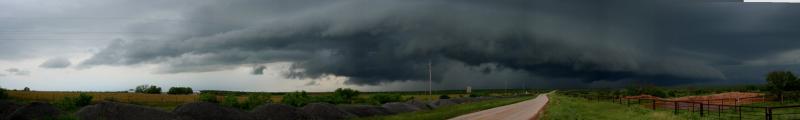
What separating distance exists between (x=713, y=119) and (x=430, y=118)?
16.0 m

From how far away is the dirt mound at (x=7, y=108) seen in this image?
26.7 meters

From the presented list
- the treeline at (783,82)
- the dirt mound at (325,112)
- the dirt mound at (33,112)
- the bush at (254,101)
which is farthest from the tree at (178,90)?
the treeline at (783,82)

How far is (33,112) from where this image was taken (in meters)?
26.1

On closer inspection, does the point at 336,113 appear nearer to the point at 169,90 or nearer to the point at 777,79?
the point at 777,79

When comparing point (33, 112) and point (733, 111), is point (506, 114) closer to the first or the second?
point (733, 111)

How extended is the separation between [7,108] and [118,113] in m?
6.76

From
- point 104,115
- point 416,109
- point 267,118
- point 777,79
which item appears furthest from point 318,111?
point 777,79

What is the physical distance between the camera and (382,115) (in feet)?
127

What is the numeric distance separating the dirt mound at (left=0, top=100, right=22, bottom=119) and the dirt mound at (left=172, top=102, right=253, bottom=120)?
6.56 m

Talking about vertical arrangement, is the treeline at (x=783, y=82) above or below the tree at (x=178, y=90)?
above

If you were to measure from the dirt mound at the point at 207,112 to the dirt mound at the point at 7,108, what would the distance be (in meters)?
6.56

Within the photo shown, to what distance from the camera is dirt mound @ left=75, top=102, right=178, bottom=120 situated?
25.2 metres

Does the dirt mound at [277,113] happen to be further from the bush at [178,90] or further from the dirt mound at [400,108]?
the bush at [178,90]

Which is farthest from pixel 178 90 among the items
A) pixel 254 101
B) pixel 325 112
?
pixel 325 112
